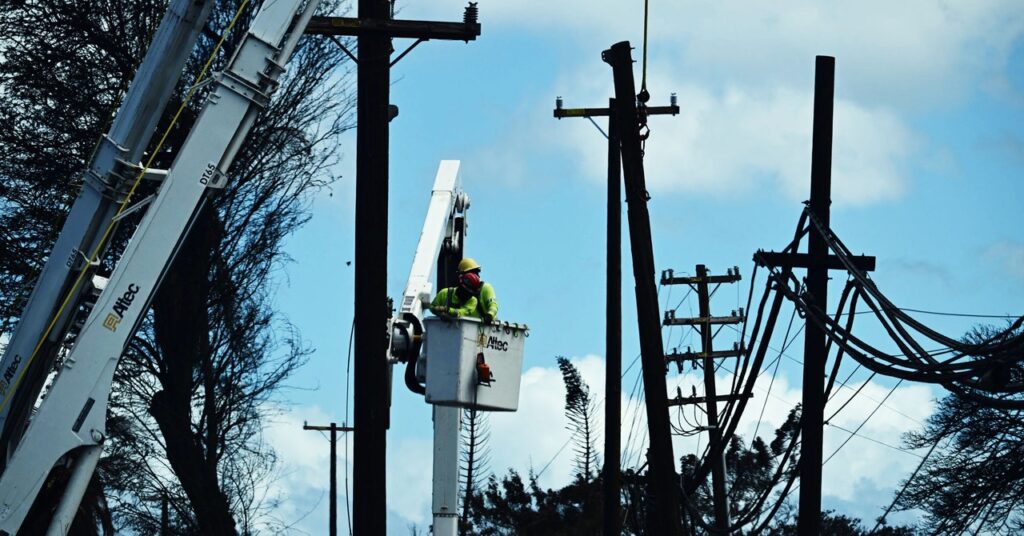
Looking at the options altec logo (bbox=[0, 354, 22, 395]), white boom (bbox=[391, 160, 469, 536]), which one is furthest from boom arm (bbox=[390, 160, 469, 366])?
altec logo (bbox=[0, 354, 22, 395])

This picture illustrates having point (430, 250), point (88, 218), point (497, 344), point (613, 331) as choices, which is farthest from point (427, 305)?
point (613, 331)

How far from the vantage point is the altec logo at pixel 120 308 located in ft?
41.1

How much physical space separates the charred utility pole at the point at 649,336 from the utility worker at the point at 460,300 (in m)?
2.71

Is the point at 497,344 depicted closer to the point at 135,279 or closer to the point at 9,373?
the point at 135,279

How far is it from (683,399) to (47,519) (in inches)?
848

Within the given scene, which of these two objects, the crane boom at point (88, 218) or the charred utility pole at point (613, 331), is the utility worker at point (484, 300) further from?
the charred utility pole at point (613, 331)

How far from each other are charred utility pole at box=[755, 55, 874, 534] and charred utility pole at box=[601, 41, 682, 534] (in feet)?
4.99

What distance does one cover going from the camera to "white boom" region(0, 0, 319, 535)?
12258mm

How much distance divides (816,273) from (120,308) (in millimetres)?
7443

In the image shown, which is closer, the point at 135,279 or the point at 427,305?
the point at 135,279

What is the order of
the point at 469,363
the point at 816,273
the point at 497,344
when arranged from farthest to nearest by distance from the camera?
the point at 816,273, the point at 497,344, the point at 469,363

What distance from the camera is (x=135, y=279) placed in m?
12.6

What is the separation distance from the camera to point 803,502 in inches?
675

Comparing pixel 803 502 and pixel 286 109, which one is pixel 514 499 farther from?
pixel 803 502
